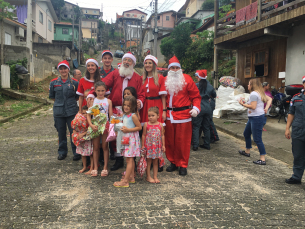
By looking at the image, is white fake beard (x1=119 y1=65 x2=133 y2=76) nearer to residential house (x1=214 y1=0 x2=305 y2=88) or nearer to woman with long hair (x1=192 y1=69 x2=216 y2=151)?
woman with long hair (x1=192 y1=69 x2=216 y2=151)

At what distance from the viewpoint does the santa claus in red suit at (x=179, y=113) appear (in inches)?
176

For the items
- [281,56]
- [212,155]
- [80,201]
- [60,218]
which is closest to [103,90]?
[80,201]

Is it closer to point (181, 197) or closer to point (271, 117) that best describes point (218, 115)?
point (271, 117)

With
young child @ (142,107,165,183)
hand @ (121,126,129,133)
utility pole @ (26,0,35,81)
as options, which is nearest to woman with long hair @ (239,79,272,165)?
young child @ (142,107,165,183)

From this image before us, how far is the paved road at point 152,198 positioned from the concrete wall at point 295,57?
215 inches

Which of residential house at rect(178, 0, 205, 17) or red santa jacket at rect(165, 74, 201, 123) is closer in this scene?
red santa jacket at rect(165, 74, 201, 123)

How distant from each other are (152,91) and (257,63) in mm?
8827

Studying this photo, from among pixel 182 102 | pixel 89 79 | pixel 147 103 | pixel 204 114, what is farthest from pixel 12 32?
pixel 182 102

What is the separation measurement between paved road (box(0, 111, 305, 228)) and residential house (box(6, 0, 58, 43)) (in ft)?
74.0

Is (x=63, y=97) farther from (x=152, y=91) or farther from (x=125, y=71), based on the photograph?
(x=152, y=91)

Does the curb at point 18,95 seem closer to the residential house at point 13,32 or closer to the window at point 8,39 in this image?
the residential house at point 13,32

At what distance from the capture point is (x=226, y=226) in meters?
2.76

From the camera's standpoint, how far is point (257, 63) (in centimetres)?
1148

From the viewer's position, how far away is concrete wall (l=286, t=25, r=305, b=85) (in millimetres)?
9148
